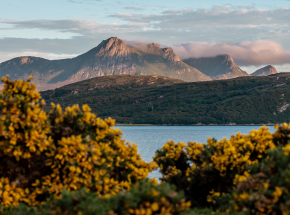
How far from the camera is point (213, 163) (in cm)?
995

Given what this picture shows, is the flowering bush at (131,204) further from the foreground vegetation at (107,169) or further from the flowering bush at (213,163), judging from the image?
the flowering bush at (213,163)

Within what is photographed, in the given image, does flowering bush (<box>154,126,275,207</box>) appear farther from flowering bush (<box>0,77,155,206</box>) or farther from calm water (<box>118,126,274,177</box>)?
calm water (<box>118,126,274,177</box>)

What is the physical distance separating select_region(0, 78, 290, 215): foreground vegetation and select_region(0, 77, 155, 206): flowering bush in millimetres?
23

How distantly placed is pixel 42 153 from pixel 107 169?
164 cm

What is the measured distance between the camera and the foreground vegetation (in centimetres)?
612

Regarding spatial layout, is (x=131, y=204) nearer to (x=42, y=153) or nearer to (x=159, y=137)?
(x=42, y=153)

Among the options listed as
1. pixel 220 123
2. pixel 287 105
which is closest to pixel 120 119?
pixel 220 123

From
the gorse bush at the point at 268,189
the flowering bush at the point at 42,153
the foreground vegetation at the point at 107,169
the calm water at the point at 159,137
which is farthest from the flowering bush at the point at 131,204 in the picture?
the calm water at the point at 159,137

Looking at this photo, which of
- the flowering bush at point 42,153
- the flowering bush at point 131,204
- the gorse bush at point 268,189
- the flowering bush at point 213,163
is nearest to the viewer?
the flowering bush at point 131,204

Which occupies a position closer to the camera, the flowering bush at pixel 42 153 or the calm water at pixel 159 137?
the flowering bush at pixel 42 153

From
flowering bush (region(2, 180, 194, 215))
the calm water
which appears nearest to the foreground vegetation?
flowering bush (region(2, 180, 194, 215))

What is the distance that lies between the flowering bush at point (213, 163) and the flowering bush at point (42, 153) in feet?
8.18

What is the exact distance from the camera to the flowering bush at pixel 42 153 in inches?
310

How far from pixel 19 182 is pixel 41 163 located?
2.15ft
